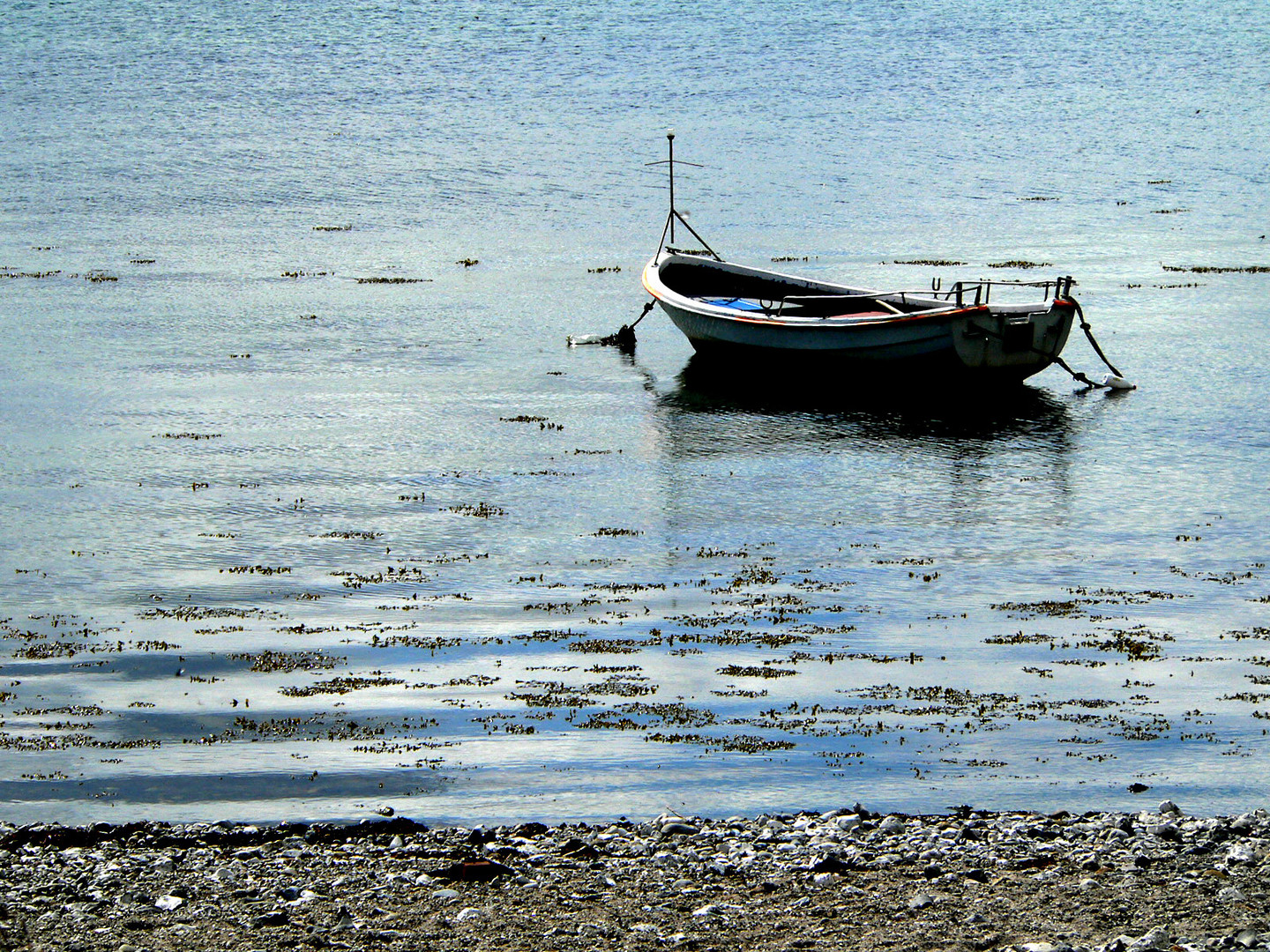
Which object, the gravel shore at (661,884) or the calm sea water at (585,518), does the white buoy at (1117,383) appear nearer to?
the calm sea water at (585,518)

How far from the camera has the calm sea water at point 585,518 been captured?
45.7ft

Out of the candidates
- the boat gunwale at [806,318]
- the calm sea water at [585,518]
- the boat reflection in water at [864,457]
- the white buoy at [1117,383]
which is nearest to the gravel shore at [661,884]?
the calm sea water at [585,518]

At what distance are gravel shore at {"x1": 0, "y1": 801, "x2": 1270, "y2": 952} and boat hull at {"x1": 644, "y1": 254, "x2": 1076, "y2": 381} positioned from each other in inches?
803

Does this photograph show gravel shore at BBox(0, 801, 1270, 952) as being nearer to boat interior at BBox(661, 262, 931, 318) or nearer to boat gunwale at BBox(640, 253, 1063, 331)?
boat gunwale at BBox(640, 253, 1063, 331)

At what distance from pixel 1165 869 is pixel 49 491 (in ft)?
61.8

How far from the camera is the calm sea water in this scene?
45.7 feet

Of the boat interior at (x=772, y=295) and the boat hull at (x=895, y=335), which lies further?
the boat interior at (x=772, y=295)

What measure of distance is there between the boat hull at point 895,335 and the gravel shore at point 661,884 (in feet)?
66.9

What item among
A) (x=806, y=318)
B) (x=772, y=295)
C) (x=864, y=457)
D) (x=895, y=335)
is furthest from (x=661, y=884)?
(x=772, y=295)

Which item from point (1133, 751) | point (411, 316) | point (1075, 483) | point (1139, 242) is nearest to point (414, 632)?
point (1133, 751)

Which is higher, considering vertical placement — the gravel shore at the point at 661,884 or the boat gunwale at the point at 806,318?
the boat gunwale at the point at 806,318

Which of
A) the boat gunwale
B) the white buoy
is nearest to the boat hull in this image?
the boat gunwale

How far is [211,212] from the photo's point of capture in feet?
206

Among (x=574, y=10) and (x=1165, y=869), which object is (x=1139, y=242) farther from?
(x=574, y=10)
